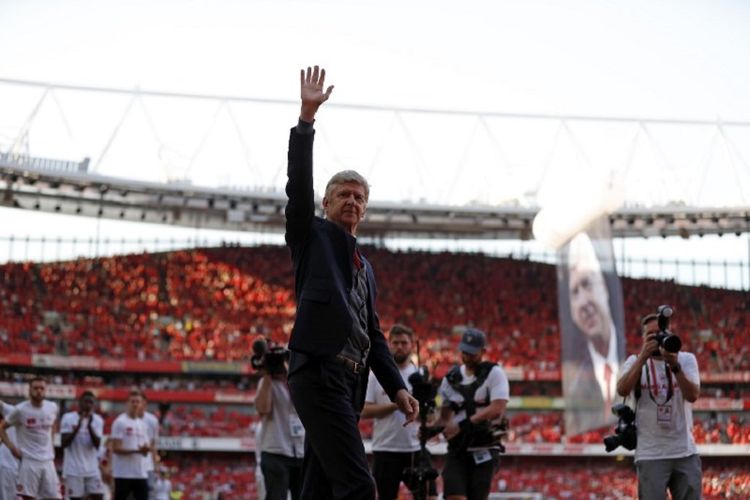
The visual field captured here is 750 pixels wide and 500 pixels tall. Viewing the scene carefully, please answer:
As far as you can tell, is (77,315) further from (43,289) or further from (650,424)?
(650,424)

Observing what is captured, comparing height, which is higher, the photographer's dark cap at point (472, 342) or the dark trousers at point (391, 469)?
the photographer's dark cap at point (472, 342)

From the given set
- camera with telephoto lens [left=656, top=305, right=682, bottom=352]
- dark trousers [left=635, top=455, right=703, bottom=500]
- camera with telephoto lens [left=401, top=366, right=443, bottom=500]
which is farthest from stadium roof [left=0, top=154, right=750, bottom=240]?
camera with telephoto lens [left=656, top=305, right=682, bottom=352]

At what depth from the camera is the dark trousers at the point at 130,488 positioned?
41.9 feet

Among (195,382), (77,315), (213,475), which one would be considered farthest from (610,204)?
(77,315)

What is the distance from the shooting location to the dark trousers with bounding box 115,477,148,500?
12773mm

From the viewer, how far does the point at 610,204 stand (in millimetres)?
12859

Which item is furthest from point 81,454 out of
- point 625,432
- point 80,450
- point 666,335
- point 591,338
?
point 666,335

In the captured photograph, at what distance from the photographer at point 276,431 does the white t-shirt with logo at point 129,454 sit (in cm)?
457

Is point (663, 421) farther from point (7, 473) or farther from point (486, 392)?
point (7, 473)

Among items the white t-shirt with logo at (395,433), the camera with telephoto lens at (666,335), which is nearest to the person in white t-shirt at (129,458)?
the white t-shirt with logo at (395,433)

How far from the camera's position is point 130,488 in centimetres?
1289

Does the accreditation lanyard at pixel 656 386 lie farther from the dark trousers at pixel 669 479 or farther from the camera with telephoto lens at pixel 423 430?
the camera with telephoto lens at pixel 423 430

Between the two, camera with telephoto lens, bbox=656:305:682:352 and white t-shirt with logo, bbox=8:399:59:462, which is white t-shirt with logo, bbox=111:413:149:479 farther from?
camera with telephoto lens, bbox=656:305:682:352

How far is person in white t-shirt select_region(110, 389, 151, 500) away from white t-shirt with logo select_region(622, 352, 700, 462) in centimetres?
715
